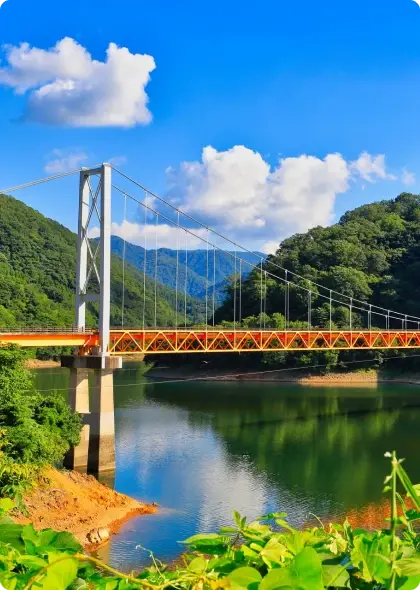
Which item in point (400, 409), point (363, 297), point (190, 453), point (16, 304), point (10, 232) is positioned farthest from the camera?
point (10, 232)

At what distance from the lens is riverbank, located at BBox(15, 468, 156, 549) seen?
495 inches

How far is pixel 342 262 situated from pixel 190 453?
3401 cm

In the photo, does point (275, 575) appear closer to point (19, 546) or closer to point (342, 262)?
point (19, 546)

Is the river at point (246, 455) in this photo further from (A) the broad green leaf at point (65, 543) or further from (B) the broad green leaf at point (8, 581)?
(B) the broad green leaf at point (8, 581)

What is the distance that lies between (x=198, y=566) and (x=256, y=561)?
0.39 feet

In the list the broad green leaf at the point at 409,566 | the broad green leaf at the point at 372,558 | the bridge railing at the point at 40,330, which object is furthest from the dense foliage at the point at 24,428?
the broad green leaf at the point at 409,566

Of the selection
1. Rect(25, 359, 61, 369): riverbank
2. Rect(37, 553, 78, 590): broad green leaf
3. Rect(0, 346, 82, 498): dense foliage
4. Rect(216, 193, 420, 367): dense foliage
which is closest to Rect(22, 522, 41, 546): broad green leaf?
Rect(37, 553, 78, 590): broad green leaf

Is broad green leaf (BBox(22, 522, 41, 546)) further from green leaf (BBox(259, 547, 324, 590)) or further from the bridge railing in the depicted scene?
the bridge railing

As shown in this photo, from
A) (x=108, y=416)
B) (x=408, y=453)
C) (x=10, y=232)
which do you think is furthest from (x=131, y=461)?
(x=10, y=232)

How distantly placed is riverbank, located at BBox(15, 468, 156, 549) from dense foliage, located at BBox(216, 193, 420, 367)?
2749 centimetres

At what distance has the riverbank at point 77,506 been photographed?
41.2ft

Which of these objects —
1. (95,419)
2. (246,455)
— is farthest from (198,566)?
(246,455)

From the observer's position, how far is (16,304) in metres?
57.1

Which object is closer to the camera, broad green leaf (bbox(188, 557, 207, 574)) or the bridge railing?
broad green leaf (bbox(188, 557, 207, 574))
